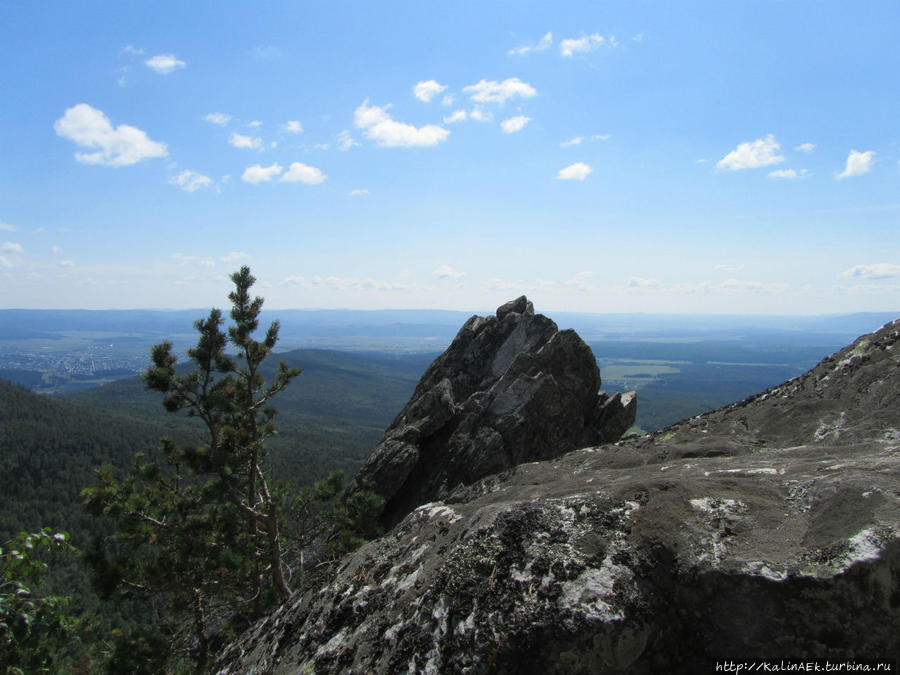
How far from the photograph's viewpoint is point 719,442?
8.43m

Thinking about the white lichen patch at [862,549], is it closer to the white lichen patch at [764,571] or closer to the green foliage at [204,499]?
the white lichen patch at [764,571]

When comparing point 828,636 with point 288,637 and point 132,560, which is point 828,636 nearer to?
point 288,637

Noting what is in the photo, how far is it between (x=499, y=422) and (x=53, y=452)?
186567 millimetres

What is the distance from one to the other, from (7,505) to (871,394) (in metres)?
175

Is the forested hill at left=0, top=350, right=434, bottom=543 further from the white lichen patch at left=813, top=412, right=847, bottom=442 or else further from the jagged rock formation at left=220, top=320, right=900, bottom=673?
the jagged rock formation at left=220, top=320, right=900, bottom=673

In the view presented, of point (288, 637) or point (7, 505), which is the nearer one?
point (288, 637)

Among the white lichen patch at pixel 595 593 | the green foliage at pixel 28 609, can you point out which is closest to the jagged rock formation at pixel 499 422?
the green foliage at pixel 28 609

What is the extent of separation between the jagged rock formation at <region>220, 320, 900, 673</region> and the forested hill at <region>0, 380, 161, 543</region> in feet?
473

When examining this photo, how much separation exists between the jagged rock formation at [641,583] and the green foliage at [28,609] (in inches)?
89.7

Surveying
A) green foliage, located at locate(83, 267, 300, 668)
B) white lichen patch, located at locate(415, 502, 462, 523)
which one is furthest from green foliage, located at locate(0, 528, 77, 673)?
green foliage, located at locate(83, 267, 300, 668)

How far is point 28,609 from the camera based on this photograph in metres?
5.29

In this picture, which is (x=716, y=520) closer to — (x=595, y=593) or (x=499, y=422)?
(x=595, y=593)

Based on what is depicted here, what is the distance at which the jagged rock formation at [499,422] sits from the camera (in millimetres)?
18984

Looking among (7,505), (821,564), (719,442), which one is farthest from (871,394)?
(7,505)
